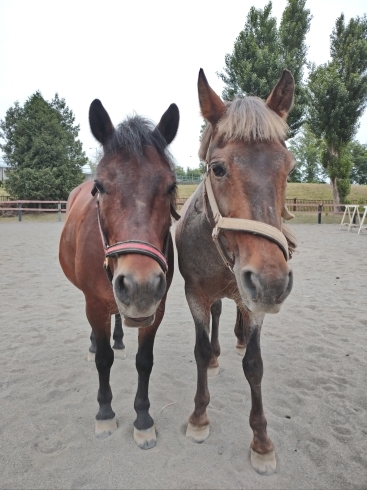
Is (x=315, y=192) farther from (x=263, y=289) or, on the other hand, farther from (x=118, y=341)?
(x=263, y=289)

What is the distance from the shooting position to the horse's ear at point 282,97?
206 cm

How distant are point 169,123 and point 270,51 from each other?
81.4 ft

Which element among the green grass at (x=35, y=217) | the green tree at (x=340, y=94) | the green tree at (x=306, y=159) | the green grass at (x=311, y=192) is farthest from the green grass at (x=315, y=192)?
the green tree at (x=306, y=159)

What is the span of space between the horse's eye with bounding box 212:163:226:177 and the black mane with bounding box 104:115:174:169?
0.48 metres

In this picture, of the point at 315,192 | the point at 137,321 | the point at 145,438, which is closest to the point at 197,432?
the point at 145,438

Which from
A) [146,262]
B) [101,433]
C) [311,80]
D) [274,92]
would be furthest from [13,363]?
[311,80]

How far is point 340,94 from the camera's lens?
2034 cm

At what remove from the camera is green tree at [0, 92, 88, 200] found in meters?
22.0

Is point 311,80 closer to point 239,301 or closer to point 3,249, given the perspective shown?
point 3,249

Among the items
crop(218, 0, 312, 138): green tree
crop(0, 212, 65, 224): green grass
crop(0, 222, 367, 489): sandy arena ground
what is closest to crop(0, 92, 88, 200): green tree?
crop(0, 212, 65, 224): green grass

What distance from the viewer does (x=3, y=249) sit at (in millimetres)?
9742

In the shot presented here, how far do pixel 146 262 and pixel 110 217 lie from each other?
42 cm

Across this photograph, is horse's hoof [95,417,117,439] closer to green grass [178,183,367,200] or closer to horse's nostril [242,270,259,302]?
horse's nostril [242,270,259,302]

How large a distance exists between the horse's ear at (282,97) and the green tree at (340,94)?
22.0 metres
